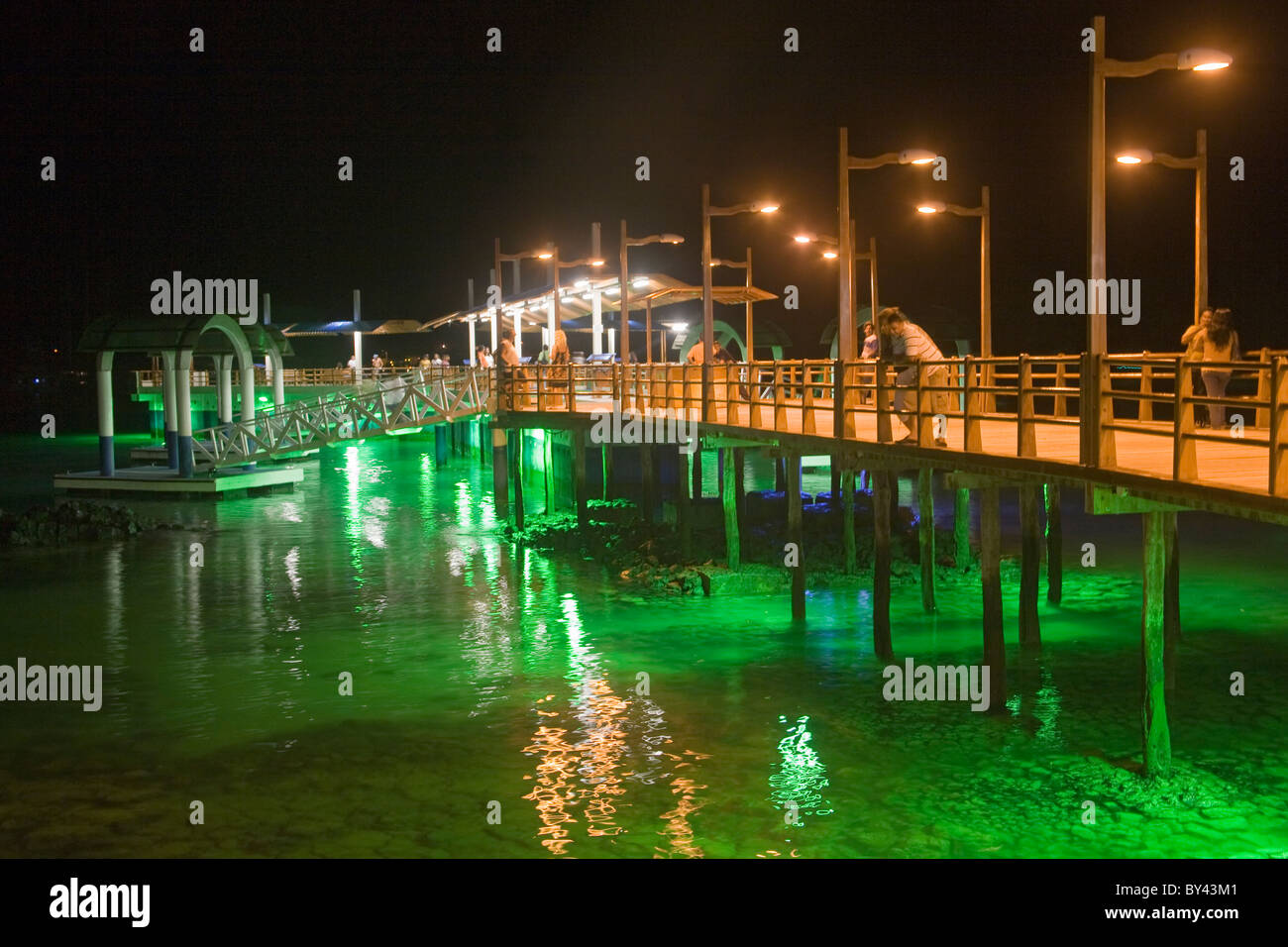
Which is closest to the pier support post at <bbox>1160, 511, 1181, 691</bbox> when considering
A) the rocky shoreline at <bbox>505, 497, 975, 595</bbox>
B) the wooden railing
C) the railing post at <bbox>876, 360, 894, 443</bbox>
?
the wooden railing

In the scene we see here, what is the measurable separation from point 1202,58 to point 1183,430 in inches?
125

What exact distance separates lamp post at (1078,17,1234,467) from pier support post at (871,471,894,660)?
608cm

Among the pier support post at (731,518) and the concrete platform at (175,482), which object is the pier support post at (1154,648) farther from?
the concrete platform at (175,482)

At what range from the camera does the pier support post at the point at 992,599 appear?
49.6 feet

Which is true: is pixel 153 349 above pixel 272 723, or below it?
above

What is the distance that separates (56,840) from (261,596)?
470 inches

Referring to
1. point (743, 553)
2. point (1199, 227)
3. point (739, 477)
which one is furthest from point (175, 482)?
point (1199, 227)

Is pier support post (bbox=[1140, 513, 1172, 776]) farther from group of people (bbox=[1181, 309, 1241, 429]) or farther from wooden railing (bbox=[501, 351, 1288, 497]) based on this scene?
group of people (bbox=[1181, 309, 1241, 429])

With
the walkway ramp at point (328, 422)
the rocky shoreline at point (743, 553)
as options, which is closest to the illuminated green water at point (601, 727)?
the rocky shoreline at point (743, 553)

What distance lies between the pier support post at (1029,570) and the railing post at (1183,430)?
5.93 metres

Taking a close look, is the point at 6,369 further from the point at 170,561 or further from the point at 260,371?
the point at 170,561

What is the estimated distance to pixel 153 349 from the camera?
3931cm

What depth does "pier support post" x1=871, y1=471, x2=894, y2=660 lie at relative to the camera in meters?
18.1

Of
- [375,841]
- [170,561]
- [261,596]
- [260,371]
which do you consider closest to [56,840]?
[375,841]
